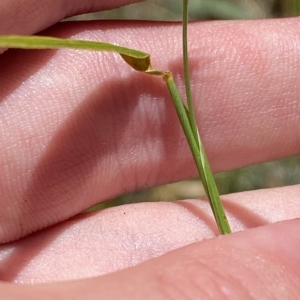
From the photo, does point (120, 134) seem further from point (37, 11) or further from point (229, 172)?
point (229, 172)

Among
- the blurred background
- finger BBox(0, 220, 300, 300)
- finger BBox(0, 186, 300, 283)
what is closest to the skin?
finger BBox(0, 186, 300, 283)

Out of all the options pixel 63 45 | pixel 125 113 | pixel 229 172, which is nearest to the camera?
pixel 63 45

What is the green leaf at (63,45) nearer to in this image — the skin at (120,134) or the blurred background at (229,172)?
the skin at (120,134)

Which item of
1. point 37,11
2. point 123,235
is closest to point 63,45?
point 37,11

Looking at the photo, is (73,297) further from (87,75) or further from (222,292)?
(87,75)

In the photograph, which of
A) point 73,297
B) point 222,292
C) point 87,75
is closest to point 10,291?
point 73,297

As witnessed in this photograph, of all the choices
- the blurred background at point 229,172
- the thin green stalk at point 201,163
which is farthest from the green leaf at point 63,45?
the blurred background at point 229,172

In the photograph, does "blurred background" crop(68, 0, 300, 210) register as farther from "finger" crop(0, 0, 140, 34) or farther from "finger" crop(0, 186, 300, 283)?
"finger" crop(0, 0, 140, 34)
